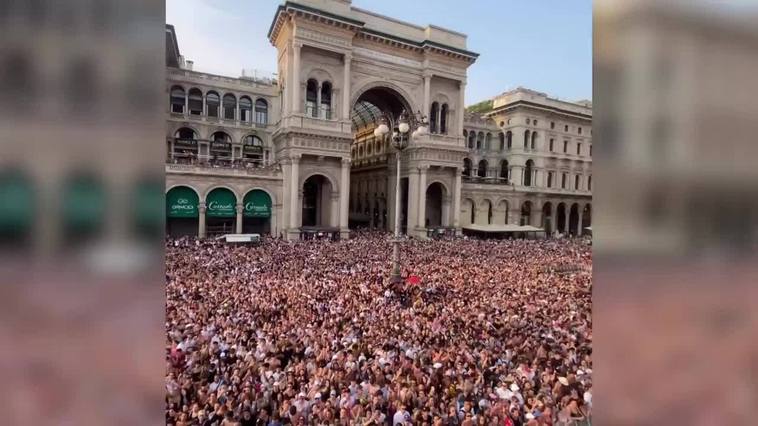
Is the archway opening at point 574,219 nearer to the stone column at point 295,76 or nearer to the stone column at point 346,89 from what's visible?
the stone column at point 346,89

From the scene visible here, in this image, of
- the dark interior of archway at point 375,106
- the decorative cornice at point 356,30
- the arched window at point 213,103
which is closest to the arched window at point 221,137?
the arched window at point 213,103

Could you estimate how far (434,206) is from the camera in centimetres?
3834

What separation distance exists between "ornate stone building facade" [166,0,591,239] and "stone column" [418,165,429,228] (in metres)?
0.09

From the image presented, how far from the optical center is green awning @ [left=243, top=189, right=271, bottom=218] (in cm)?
2766

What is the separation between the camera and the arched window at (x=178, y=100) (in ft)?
101

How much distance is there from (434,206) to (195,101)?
22.3 metres

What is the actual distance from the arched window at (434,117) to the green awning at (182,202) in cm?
1991

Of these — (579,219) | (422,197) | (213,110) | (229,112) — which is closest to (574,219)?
(579,219)
